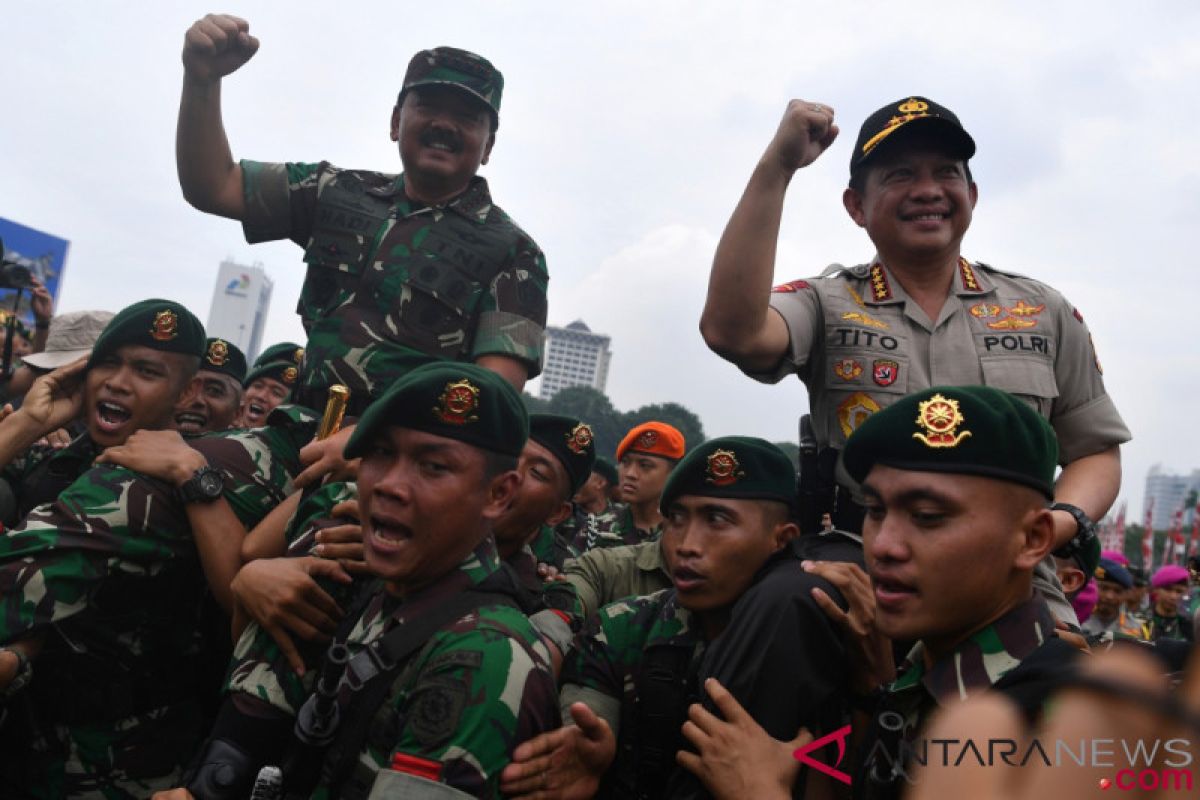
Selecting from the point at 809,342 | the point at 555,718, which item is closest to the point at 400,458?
the point at 555,718

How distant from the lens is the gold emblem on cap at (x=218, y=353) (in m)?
5.31

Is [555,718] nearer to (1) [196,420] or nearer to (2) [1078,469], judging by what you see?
(2) [1078,469]

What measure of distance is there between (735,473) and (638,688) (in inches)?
35.4

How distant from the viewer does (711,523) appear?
10.7 feet

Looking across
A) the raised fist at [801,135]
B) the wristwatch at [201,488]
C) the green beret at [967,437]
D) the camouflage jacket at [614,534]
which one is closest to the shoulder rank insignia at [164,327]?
the wristwatch at [201,488]

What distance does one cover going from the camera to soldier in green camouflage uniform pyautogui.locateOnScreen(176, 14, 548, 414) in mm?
3475

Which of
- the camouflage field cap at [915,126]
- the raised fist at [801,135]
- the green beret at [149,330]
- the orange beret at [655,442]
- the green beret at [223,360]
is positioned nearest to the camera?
the raised fist at [801,135]

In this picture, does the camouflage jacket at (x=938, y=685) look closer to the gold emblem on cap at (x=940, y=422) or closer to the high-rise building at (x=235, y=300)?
the gold emblem on cap at (x=940, y=422)

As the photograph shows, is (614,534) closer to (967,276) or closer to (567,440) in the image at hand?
(567,440)

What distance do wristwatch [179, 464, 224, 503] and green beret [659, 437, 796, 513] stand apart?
1683 millimetres

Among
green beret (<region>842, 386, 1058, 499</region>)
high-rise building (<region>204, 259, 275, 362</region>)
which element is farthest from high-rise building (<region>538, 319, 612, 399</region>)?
green beret (<region>842, 386, 1058, 499</region>)

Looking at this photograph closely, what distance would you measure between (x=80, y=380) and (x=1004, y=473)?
12.9 ft

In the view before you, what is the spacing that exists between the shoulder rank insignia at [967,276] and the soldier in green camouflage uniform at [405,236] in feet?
5.50

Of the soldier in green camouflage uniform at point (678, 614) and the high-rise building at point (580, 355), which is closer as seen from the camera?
the soldier in green camouflage uniform at point (678, 614)
